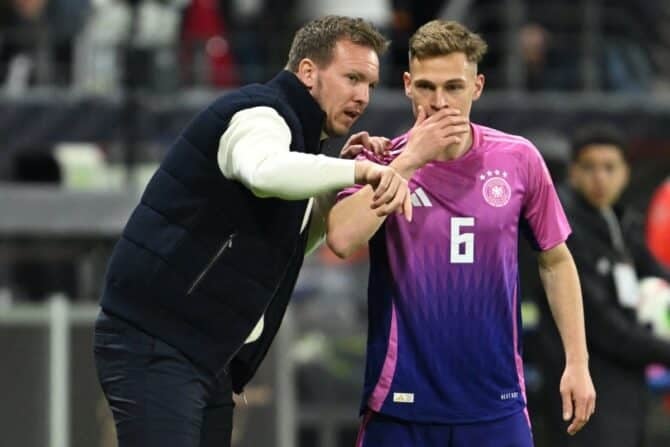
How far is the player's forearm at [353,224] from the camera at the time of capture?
231 inches

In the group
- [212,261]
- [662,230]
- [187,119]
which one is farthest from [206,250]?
[187,119]

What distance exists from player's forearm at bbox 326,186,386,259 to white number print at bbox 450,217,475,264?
0.28m

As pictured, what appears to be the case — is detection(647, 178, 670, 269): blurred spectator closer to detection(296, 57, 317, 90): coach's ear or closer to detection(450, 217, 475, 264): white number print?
detection(450, 217, 475, 264): white number print

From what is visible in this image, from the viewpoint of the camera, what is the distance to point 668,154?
15312 mm

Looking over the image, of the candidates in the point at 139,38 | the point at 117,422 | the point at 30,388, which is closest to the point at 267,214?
the point at 117,422

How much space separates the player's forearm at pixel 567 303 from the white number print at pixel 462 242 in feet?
0.98

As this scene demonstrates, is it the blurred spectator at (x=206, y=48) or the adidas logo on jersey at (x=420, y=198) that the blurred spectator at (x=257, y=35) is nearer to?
the blurred spectator at (x=206, y=48)

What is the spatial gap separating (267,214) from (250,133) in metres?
0.33

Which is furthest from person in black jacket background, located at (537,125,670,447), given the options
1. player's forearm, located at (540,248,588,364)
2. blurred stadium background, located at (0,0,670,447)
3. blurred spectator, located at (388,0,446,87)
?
blurred spectator, located at (388,0,446,87)

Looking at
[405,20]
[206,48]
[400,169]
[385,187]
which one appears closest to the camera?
[385,187]

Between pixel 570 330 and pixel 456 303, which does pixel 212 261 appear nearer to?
pixel 456 303

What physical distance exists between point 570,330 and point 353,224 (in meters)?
0.81

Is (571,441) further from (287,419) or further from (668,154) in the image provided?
(668,154)

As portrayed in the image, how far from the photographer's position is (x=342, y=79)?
6.02m
